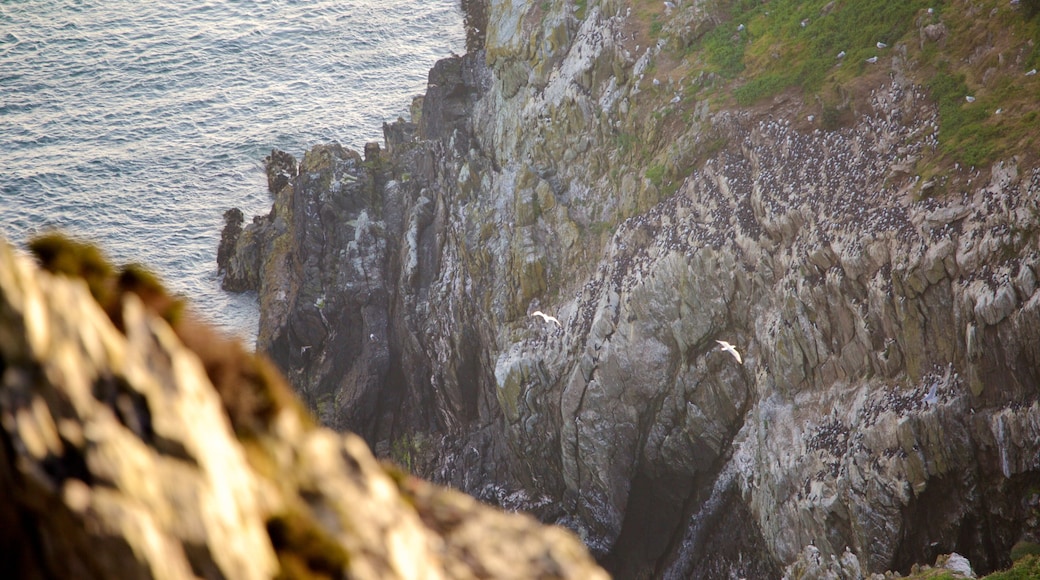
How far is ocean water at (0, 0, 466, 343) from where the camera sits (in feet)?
171

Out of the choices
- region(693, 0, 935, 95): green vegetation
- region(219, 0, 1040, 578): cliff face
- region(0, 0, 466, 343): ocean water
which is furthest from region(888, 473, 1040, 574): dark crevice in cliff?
region(0, 0, 466, 343): ocean water

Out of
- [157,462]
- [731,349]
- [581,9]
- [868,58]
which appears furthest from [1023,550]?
[581,9]

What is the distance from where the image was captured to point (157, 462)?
6.66 meters

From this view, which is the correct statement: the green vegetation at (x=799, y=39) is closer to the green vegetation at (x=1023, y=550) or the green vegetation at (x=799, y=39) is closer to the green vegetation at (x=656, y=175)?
the green vegetation at (x=656, y=175)

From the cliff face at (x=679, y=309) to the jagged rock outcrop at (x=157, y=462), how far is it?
16.3 m

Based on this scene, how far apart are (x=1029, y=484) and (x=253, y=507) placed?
19223mm

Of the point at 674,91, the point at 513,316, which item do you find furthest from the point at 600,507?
the point at 674,91

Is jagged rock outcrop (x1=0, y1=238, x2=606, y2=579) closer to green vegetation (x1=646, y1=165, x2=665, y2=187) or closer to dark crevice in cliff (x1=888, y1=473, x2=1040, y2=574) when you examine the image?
dark crevice in cliff (x1=888, y1=473, x2=1040, y2=574)

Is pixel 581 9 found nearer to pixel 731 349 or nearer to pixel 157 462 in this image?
pixel 731 349

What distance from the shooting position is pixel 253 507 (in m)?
7.52

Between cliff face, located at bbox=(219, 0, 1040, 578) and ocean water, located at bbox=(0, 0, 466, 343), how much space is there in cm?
1229

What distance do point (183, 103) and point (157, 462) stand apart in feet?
215

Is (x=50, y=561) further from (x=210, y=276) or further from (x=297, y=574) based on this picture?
(x=210, y=276)

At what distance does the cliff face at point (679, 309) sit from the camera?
67.8ft
